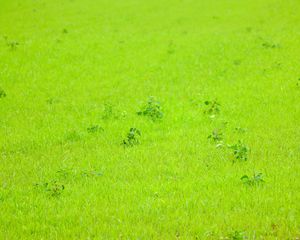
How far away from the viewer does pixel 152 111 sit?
15.8m

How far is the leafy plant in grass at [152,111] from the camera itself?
51.0ft

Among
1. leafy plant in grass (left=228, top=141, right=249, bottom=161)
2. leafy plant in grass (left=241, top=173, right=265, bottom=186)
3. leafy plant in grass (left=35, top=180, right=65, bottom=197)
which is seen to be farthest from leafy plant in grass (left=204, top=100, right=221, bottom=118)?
leafy plant in grass (left=35, top=180, right=65, bottom=197)

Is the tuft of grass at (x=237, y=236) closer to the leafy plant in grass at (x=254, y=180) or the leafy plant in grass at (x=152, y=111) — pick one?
the leafy plant in grass at (x=254, y=180)

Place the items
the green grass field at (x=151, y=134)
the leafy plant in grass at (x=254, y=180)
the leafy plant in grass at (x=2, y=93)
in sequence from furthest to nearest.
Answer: the leafy plant in grass at (x=2, y=93) → the leafy plant in grass at (x=254, y=180) → the green grass field at (x=151, y=134)

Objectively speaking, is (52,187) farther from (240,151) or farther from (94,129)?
(240,151)

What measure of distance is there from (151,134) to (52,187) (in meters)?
4.20

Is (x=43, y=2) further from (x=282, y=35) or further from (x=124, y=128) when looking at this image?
(x=124, y=128)

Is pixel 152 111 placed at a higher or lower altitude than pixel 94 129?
higher

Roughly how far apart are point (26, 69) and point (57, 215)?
47.8 feet

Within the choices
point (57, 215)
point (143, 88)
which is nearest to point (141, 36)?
point (143, 88)

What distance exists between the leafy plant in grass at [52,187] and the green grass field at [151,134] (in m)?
0.04

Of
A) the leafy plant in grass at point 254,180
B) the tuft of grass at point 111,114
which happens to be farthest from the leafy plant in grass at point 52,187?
the tuft of grass at point 111,114

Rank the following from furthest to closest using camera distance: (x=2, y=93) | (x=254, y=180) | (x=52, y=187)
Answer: (x=2, y=93)
(x=52, y=187)
(x=254, y=180)

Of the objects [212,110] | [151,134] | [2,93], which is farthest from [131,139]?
[2,93]
